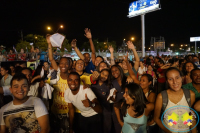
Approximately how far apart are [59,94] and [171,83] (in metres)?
2.44

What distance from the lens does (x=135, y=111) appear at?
8.48 ft

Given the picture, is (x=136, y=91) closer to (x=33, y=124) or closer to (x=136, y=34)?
→ (x=33, y=124)

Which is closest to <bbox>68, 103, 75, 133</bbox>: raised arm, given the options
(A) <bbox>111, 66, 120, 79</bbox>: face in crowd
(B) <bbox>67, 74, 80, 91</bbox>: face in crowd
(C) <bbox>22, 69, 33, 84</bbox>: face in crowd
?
(B) <bbox>67, 74, 80, 91</bbox>: face in crowd

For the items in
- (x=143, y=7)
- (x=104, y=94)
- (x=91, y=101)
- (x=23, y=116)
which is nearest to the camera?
(x=23, y=116)

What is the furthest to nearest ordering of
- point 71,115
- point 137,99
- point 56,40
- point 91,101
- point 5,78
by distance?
point 5,78
point 56,40
point 71,115
point 91,101
point 137,99

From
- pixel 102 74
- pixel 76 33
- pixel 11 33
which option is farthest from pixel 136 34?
pixel 102 74

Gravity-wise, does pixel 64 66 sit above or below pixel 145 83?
above

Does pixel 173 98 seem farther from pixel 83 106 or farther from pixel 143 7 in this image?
pixel 143 7

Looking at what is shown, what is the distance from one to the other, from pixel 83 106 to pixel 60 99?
0.74 m

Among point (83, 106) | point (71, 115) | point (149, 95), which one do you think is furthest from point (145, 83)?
point (71, 115)

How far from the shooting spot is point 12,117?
7.38 ft

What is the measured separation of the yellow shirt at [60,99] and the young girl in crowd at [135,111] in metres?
1.55

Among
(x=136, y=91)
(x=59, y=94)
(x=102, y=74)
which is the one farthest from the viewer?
(x=102, y=74)

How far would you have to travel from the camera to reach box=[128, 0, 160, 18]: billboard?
22.7 m
